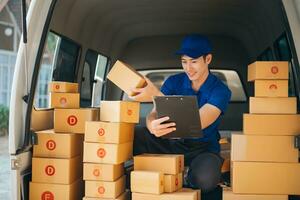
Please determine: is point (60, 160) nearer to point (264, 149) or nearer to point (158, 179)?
point (158, 179)

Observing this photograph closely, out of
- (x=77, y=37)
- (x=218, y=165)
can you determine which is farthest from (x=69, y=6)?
(x=218, y=165)

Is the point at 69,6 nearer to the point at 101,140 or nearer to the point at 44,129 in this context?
the point at 44,129

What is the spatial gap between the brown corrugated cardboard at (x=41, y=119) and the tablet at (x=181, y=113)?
870mm

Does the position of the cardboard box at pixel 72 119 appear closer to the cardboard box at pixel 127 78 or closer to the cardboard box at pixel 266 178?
the cardboard box at pixel 127 78

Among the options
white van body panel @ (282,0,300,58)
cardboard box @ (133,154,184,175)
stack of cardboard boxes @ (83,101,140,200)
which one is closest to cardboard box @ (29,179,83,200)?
stack of cardboard boxes @ (83,101,140,200)

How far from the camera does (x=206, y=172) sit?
282 centimetres

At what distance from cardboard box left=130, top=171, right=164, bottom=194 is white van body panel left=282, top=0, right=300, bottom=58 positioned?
3.46ft

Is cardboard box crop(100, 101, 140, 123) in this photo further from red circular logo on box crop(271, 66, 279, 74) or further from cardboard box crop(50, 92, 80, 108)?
red circular logo on box crop(271, 66, 279, 74)

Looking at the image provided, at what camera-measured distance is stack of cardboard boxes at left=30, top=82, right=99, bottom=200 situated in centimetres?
269

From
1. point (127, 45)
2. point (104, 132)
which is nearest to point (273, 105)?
point (104, 132)

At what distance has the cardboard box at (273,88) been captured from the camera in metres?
2.69

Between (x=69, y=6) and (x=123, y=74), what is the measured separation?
3.85ft

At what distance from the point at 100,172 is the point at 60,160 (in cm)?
26

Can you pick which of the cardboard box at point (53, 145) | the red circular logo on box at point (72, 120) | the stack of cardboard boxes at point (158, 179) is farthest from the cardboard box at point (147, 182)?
the red circular logo on box at point (72, 120)
